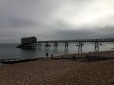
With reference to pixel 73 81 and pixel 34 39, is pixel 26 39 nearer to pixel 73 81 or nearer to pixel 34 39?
pixel 34 39

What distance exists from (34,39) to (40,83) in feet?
333

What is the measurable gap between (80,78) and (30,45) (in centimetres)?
10256

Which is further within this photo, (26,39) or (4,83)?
(26,39)

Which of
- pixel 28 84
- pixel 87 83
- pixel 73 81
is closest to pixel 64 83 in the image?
pixel 73 81

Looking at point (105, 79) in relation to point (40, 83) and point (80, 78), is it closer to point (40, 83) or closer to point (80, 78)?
point (80, 78)

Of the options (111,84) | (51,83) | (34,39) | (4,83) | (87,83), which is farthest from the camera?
(34,39)

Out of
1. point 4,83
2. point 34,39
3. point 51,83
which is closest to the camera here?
point 51,83

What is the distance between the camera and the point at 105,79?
13312 mm

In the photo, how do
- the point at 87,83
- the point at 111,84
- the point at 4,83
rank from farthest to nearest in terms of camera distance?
1. the point at 4,83
2. the point at 87,83
3. the point at 111,84

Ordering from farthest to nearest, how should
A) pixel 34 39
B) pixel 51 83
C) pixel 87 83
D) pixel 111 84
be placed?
1. pixel 34 39
2. pixel 51 83
3. pixel 87 83
4. pixel 111 84

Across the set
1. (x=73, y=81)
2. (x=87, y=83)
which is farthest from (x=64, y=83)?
(x=87, y=83)

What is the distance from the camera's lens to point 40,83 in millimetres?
13875

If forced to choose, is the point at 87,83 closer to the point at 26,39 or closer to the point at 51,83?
the point at 51,83

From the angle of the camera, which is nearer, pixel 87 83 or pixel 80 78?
pixel 87 83
